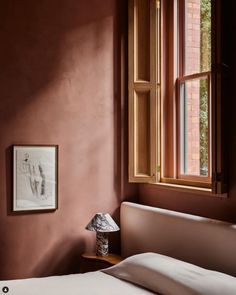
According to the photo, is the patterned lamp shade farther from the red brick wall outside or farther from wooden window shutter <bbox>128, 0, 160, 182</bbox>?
the red brick wall outside

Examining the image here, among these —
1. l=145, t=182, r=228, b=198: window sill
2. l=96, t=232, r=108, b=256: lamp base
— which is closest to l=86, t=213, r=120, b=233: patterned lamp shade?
l=96, t=232, r=108, b=256: lamp base

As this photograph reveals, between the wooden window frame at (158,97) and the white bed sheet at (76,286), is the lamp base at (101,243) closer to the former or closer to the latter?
the wooden window frame at (158,97)

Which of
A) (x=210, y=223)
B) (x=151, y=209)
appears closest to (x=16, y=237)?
(x=151, y=209)

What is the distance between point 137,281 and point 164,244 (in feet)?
2.30

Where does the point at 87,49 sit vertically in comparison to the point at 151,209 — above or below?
above

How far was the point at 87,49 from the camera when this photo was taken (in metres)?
4.56

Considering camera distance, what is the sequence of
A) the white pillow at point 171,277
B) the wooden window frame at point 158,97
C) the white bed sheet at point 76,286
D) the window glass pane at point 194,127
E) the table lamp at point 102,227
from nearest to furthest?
the white pillow at point 171,277 → the white bed sheet at point 76,286 → the window glass pane at point 194,127 → the table lamp at point 102,227 → the wooden window frame at point 158,97

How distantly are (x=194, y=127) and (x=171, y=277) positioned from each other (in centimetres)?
155

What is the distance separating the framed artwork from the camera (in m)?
4.22

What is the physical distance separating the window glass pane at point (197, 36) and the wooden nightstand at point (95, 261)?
5.83ft

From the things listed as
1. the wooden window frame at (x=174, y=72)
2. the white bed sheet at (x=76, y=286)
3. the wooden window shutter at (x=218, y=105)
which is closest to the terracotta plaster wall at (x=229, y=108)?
the wooden window shutter at (x=218, y=105)

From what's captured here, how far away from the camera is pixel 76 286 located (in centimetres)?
325

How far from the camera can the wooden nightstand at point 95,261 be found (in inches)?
167

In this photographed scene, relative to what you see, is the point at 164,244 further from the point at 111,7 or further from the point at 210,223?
the point at 111,7
